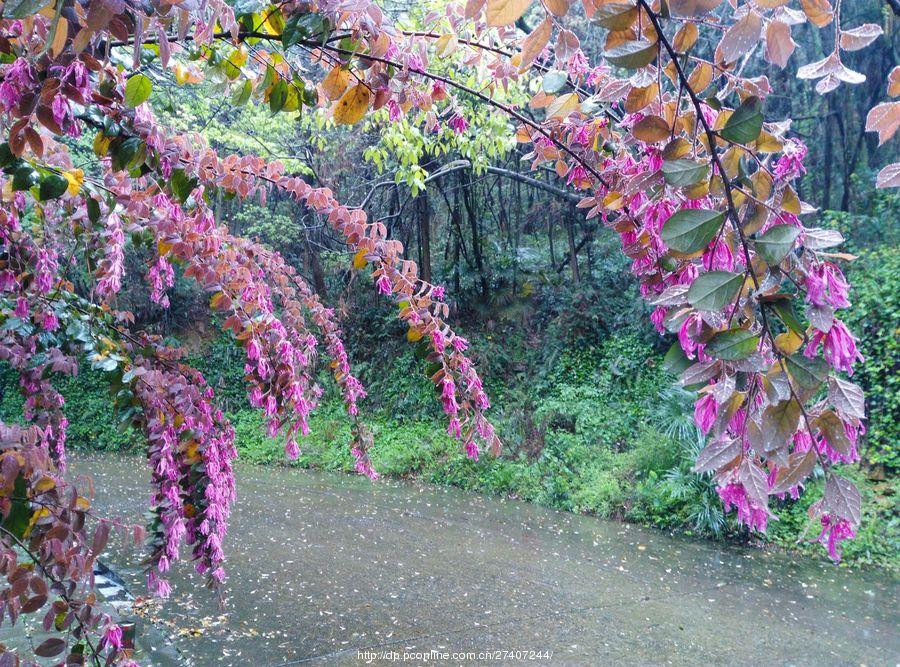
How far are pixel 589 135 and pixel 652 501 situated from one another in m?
5.34

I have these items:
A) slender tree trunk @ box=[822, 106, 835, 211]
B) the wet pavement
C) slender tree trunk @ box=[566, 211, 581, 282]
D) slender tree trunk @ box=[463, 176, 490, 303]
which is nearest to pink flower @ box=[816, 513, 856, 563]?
the wet pavement

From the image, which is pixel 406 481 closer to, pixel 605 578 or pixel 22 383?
pixel 605 578

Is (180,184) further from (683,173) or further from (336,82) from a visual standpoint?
(683,173)

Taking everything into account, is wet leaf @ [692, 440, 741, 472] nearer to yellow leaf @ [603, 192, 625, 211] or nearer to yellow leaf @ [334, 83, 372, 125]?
yellow leaf @ [603, 192, 625, 211]

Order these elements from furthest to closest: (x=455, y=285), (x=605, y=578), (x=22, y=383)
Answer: (x=455, y=285), (x=605, y=578), (x=22, y=383)

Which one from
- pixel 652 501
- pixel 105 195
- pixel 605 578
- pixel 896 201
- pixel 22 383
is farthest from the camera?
pixel 896 201

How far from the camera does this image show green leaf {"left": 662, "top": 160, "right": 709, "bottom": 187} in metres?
0.69

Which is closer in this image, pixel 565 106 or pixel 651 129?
pixel 651 129

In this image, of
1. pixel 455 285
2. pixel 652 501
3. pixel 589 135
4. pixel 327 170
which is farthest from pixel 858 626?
pixel 327 170

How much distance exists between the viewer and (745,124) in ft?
2.22

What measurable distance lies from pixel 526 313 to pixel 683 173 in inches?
374

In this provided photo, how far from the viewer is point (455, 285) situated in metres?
10.5

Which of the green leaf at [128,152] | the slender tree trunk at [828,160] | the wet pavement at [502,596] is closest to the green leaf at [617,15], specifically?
the green leaf at [128,152]

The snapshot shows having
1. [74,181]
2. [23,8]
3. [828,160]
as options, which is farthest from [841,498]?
[828,160]
